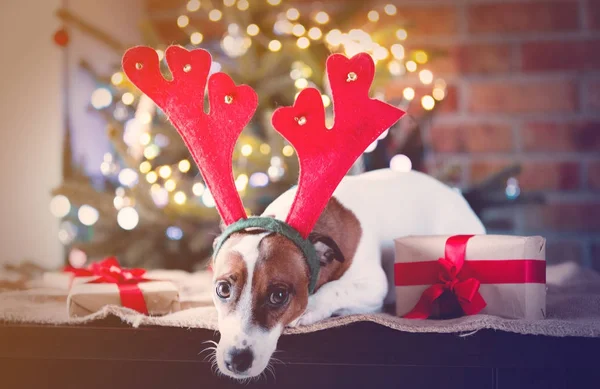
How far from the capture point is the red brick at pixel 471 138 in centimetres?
243

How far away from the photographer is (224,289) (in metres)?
1.03

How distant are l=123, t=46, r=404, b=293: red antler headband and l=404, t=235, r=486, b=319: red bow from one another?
201mm

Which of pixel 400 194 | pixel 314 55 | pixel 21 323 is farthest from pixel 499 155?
pixel 21 323

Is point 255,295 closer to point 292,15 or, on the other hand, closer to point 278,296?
point 278,296

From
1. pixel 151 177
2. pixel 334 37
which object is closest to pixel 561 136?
pixel 334 37

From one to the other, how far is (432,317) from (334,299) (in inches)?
7.2

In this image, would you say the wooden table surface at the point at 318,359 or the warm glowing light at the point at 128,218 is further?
the warm glowing light at the point at 128,218

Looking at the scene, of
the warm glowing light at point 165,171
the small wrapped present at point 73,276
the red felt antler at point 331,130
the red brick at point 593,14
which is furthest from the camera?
the red brick at point 593,14

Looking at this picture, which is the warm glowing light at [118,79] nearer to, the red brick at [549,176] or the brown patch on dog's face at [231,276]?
the brown patch on dog's face at [231,276]

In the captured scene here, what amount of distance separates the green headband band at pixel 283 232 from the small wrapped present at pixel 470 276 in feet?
0.59

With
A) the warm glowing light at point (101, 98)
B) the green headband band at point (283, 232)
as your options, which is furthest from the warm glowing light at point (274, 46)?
the green headband band at point (283, 232)

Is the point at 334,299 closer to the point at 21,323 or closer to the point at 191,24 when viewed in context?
the point at 21,323

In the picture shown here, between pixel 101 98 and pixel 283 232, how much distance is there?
132 centimetres

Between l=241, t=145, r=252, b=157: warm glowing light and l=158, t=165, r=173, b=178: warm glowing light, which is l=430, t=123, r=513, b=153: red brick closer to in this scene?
l=241, t=145, r=252, b=157: warm glowing light
